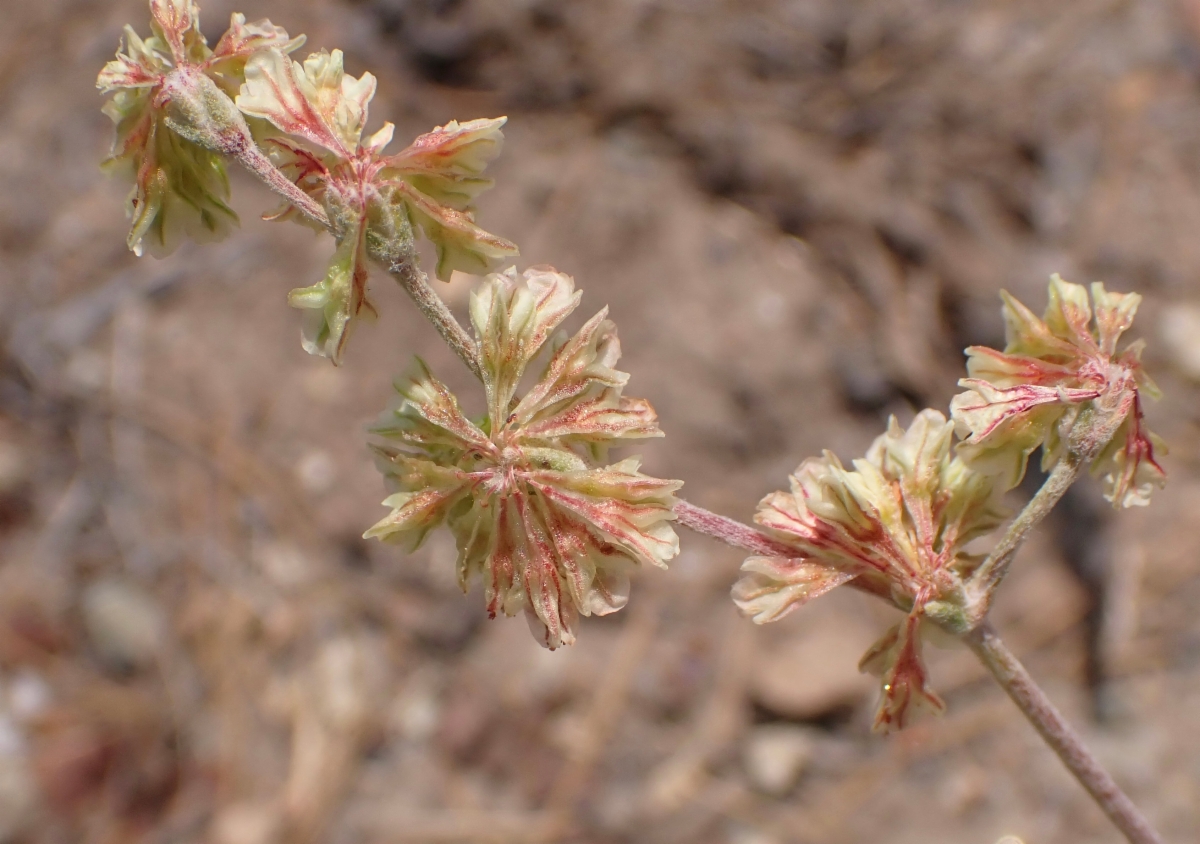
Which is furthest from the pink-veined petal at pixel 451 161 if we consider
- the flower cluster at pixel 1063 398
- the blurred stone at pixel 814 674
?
the blurred stone at pixel 814 674

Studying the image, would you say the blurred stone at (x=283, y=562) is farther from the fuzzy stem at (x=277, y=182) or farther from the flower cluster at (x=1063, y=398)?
the flower cluster at (x=1063, y=398)

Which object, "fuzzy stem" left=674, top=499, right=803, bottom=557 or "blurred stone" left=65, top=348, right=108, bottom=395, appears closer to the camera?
"fuzzy stem" left=674, top=499, right=803, bottom=557

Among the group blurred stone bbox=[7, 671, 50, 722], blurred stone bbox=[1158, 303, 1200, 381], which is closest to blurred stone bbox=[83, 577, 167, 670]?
blurred stone bbox=[7, 671, 50, 722]

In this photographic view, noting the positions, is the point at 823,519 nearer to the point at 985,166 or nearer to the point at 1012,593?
the point at 1012,593

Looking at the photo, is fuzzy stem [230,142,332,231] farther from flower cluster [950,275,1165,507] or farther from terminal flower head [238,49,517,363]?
flower cluster [950,275,1165,507]

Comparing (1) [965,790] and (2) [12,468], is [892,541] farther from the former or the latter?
(2) [12,468]

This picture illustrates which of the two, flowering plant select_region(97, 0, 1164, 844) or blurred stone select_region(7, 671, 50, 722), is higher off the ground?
flowering plant select_region(97, 0, 1164, 844)

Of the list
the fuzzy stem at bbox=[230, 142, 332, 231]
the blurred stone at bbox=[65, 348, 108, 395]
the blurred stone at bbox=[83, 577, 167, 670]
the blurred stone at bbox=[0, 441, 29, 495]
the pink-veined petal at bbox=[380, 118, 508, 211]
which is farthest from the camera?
the blurred stone at bbox=[65, 348, 108, 395]

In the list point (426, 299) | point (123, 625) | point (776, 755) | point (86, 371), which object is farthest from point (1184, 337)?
point (86, 371)
